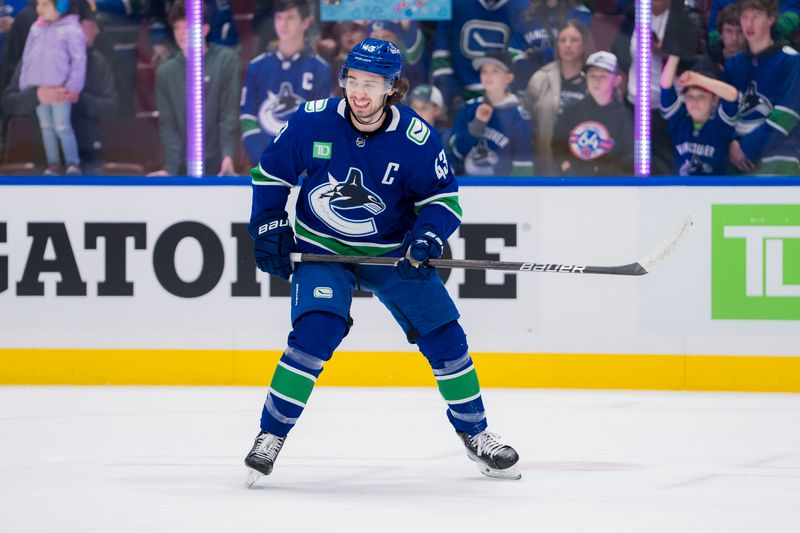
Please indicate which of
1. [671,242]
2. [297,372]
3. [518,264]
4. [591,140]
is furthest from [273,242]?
[591,140]

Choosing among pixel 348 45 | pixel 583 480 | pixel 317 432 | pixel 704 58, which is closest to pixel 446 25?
pixel 348 45

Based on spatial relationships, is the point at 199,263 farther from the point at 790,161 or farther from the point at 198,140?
the point at 790,161

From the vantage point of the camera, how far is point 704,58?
5.87 metres

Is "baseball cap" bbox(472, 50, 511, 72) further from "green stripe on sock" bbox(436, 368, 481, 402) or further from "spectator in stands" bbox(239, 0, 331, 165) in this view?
"green stripe on sock" bbox(436, 368, 481, 402)

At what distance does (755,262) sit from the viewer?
573cm

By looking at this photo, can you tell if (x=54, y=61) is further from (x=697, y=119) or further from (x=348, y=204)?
(x=348, y=204)

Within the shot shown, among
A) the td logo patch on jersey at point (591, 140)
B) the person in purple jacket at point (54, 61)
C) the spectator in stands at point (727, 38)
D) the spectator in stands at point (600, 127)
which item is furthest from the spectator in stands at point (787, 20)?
the person in purple jacket at point (54, 61)

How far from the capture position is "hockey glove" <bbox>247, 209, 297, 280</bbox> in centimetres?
361

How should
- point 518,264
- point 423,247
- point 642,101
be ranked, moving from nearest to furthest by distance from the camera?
point 423,247 → point 518,264 → point 642,101

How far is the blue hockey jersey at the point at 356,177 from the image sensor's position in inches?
142

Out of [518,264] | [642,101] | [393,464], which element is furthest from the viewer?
[642,101]

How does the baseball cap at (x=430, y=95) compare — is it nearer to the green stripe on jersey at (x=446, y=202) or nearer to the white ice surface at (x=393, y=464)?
the white ice surface at (x=393, y=464)

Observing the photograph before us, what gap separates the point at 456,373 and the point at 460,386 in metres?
0.04

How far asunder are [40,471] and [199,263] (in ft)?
7.74
